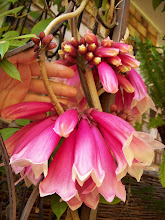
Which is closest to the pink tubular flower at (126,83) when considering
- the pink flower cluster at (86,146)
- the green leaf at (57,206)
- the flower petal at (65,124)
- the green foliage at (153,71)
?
the pink flower cluster at (86,146)

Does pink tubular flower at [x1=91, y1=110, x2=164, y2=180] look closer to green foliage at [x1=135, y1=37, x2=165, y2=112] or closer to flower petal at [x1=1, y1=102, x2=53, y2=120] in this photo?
flower petal at [x1=1, y1=102, x2=53, y2=120]

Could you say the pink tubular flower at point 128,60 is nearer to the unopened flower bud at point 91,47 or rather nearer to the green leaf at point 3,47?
the unopened flower bud at point 91,47

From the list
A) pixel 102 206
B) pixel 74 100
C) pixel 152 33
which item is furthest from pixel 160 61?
pixel 152 33

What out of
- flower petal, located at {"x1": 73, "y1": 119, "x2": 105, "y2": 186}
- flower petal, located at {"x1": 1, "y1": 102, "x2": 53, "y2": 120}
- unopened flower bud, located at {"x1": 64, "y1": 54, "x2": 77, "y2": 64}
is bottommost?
flower petal, located at {"x1": 73, "y1": 119, "x2": 105, "y2": 186}

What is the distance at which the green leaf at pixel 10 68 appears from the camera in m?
0.28

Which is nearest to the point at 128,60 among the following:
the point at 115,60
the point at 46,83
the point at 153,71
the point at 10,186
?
the point at 115,60

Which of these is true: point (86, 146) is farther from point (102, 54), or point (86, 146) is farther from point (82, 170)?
point (102, 54)

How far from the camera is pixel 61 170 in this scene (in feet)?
0.89

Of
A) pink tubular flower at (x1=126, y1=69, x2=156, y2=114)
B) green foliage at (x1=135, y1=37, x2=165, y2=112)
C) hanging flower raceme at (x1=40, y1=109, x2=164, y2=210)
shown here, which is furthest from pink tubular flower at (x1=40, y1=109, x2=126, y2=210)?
green foliage at (x1=135, y1=37, x2=165, y2=112)

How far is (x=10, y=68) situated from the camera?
10.9 inches

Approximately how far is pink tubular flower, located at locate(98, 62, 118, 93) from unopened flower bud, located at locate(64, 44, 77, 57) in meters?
0.05

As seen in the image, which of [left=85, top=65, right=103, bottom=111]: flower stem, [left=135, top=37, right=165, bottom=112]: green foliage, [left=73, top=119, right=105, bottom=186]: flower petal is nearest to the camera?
[left=73, top=119, right=105, bottom=186]: flower petal

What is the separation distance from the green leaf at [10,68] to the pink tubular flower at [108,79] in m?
0.11

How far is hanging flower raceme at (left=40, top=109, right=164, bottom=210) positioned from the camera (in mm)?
253
